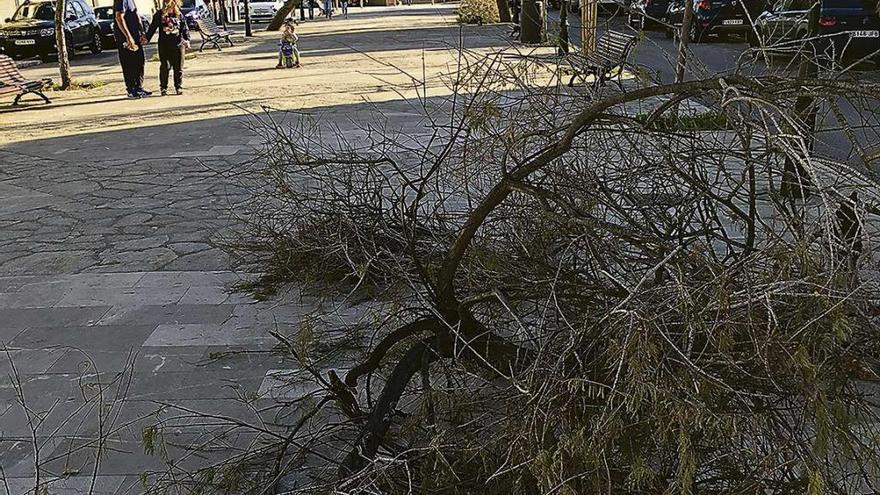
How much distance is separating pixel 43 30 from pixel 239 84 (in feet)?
31.1

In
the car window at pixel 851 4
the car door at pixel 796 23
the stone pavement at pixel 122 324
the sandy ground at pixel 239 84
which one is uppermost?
the car window at pixel 851 4

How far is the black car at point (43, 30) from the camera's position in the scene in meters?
23.0

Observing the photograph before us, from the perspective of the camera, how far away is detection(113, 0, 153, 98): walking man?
13961 mm

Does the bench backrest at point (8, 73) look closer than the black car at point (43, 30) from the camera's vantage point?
Yes

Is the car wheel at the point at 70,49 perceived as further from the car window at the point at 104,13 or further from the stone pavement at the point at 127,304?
the stone pavement at the point at 127,304

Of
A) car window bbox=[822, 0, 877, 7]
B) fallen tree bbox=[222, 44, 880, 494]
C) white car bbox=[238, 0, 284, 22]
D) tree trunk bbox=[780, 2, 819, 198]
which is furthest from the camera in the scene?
white car bbox=[238, 0, 284, 22]

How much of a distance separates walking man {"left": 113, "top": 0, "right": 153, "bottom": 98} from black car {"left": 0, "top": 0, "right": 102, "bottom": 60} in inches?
377

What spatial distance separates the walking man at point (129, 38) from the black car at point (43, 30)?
9.57 m

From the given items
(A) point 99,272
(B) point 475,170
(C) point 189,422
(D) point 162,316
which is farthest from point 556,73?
(A) point 99,272

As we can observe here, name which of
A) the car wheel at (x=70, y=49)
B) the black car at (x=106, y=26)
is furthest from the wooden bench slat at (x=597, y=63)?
the black car at (x=106, y=26)

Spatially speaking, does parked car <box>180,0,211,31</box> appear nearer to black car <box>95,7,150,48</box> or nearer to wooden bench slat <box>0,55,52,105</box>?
black car <box>95,7,150,48</box>

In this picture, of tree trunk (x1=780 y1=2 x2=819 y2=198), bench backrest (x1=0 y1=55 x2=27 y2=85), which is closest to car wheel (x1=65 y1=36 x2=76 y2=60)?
bench backrest (x1=0 y1=55 x2=27 y2=85)

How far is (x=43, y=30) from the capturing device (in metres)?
23.0

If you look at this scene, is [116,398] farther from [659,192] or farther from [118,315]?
[659,192]
